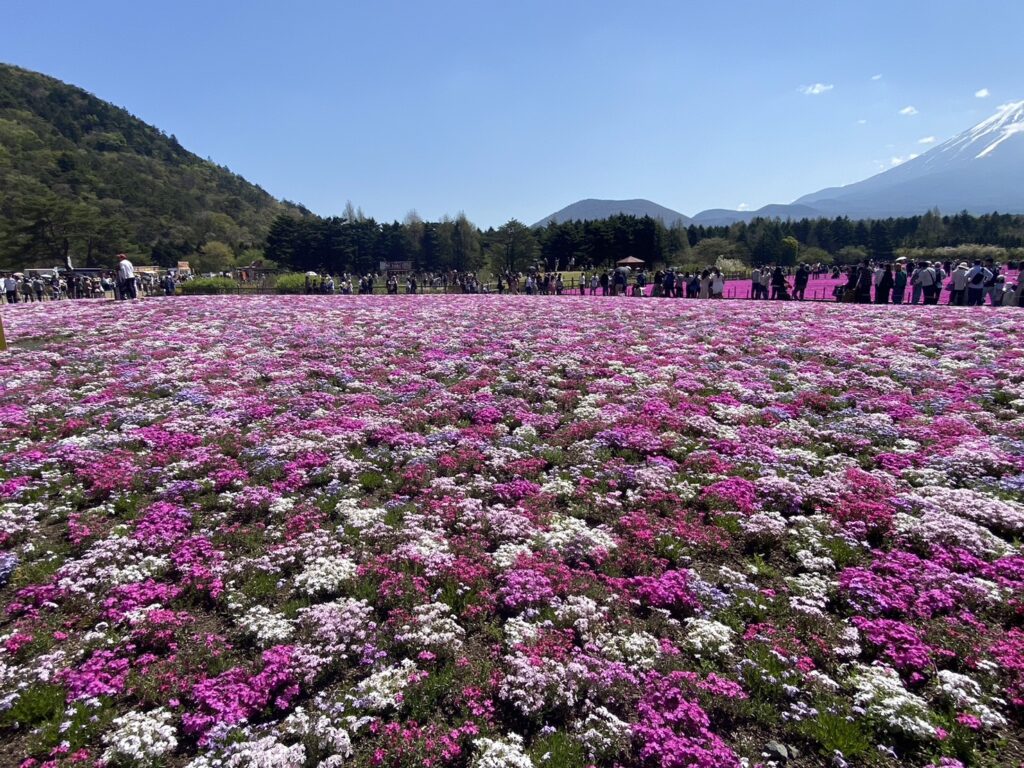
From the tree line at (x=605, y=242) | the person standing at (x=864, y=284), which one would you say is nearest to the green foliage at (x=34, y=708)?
the person standing at (x=864, y=284)

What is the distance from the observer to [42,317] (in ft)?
98.8

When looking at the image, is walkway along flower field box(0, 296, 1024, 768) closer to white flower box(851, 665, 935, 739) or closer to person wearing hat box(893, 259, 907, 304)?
A: white flower box(851, 665, 935, 739)

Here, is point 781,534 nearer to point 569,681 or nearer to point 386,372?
point 569,681

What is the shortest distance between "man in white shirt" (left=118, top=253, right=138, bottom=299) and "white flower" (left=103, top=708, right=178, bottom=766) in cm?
3794

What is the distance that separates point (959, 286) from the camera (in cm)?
3238

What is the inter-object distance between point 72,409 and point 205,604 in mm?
9953

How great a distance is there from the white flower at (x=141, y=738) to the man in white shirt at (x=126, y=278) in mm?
37939

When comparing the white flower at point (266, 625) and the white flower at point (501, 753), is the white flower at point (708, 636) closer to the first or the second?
the white flower at point (501, 753)

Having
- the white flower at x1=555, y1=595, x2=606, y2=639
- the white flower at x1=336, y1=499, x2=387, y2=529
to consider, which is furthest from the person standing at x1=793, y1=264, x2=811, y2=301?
the white flower at x1=555, y1=595, x2=606, y2=639

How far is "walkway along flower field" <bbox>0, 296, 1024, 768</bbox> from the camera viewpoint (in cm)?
532

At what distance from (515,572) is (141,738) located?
438 cm

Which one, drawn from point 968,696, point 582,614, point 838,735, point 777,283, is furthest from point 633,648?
point 777,283

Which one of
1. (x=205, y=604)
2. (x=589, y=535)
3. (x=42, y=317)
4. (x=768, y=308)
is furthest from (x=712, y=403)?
(x=42, y=317)

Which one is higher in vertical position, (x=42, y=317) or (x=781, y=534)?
(x=42, y=317)
